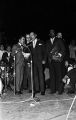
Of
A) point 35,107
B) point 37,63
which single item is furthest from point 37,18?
point 35,107

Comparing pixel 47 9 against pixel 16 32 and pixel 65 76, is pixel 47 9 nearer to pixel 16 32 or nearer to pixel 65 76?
pixel 16 32

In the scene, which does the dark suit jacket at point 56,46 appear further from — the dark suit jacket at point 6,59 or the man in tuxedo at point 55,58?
the dark suit jacket at point 6,59

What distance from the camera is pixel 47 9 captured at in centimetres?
2631

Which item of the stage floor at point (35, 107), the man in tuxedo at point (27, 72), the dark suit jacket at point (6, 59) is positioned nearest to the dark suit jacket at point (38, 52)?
the man in tuxedo at point (27, 72)

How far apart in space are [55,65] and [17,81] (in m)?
1.43

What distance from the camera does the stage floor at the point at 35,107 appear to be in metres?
7.90

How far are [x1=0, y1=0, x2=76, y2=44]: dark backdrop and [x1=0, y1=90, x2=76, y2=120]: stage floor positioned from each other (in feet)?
42.3

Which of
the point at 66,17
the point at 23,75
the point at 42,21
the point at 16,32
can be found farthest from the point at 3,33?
the point at 23,75

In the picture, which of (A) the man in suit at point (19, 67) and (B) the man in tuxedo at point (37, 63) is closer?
(B) the man in tuxedo at point (37, 63)

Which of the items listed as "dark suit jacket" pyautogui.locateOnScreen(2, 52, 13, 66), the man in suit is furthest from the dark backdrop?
the man in suit

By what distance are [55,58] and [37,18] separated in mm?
14667

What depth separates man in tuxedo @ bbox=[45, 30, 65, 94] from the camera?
37.8ft

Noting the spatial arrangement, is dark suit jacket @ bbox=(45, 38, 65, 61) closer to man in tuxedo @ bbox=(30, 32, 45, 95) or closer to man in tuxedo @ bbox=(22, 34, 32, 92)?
man in tuxedo @ bbox=(30, 32, 45, 95)

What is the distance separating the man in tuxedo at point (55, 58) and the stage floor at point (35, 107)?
1.48 feet
